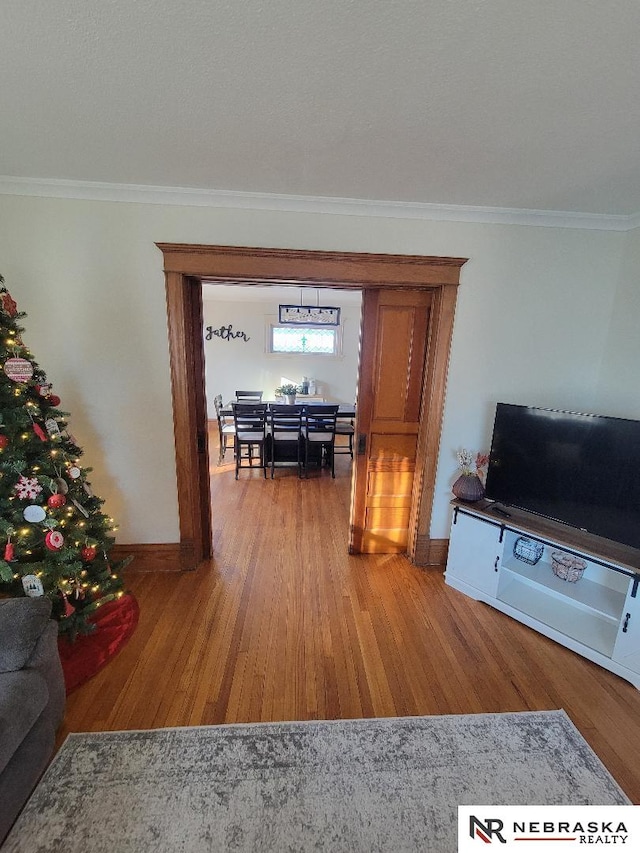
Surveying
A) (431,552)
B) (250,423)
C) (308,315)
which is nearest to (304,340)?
(308,315)

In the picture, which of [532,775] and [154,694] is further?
[154,694]

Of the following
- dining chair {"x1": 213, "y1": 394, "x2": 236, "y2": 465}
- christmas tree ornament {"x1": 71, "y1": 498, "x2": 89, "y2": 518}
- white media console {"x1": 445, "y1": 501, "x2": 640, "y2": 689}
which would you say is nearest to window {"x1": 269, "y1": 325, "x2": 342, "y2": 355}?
dining chair {"x1": 213, "y1": 394, "x2": 236, "y2": 465}

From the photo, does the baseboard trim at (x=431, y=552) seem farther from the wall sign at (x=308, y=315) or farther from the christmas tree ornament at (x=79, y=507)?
the wall sign at (x=308, y=315)

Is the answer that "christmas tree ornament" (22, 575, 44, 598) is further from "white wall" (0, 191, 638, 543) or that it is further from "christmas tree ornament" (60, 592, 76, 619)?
"white wall" (0, 191, 638, 543)

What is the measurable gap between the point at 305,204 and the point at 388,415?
1554 mm

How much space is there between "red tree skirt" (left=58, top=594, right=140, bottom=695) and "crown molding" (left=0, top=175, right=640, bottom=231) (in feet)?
8.44

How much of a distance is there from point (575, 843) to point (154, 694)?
5.75 ft

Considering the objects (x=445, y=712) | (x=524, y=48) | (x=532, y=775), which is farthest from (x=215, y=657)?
(x=524, y=48)

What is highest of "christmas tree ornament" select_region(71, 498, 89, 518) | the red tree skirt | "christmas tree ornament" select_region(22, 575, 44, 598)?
"christmas tree ornament" select_region(71, 498, 89, 518)

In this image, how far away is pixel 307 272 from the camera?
218 centimetres

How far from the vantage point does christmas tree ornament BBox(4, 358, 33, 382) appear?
160 centimetres

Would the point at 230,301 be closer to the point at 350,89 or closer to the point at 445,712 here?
the point at 350,89

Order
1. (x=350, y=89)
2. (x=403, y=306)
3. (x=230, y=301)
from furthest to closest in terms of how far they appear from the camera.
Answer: (x=230, y=301) → (x=403, y=306) → (x=350, y=89)

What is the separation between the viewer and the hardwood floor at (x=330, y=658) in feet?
5.15
